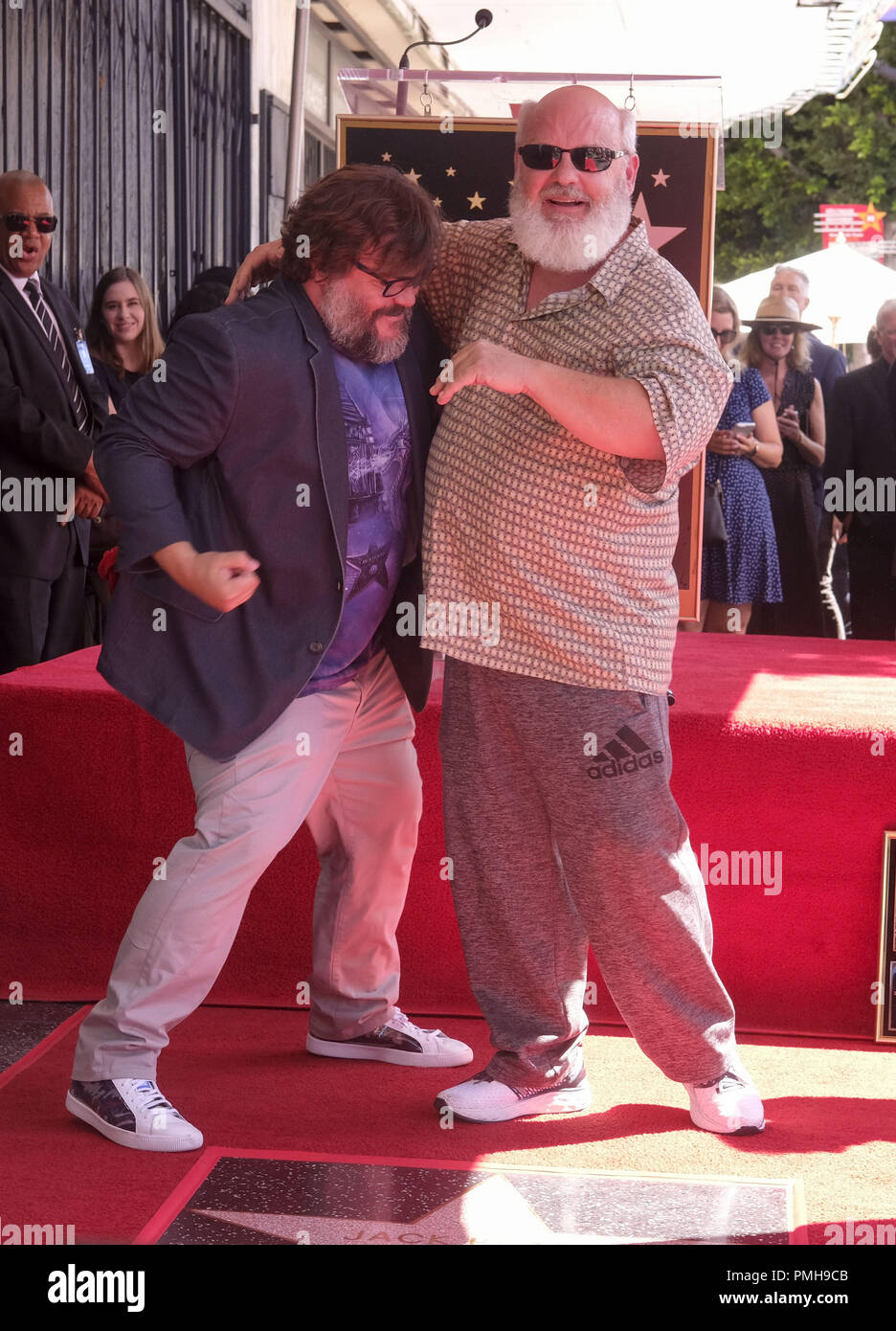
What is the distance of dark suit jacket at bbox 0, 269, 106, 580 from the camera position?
4.30 m

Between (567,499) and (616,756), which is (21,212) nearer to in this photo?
(567,499)

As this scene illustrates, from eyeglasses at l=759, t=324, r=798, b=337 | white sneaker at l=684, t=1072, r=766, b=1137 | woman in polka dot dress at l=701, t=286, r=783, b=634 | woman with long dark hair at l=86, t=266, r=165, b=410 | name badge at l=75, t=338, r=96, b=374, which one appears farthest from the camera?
eyeglasses at l=759, t=324, r=798, b=337

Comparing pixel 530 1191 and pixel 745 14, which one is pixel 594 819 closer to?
pixel 530 1191

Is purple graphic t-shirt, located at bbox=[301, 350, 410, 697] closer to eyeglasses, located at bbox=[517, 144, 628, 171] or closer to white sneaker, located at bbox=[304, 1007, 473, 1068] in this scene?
eyeglasses, located at bbox=[517, 144, 628, 171]

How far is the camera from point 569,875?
2.70 m

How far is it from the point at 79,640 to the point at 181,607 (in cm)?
223

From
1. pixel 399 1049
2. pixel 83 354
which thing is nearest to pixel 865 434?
pixel 83 354

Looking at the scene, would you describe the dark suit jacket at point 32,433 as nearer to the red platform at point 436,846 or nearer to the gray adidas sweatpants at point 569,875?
the red platform at point 436,846

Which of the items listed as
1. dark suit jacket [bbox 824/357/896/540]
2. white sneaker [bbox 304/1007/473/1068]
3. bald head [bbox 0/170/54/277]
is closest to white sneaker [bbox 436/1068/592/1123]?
white sneaker [bbox 304/1007/473/1068]

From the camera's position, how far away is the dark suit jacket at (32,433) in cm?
430

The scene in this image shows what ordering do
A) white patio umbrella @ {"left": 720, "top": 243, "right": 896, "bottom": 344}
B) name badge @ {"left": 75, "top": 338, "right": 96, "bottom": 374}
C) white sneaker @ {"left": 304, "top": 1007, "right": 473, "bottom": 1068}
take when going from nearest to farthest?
white sneaker @ {"left": 304, "top": 1007, "right": 473, "bottom": 1068} < name badge @ {"left": 75, "top": 338, "right": 96, "bottom": 374} < white patio umbrella @ {"left": 720, "top": 243, "right": 896, "bottom": 344}

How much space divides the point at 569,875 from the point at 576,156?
1225 millimetres

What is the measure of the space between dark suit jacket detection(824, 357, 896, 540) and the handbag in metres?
1.23
